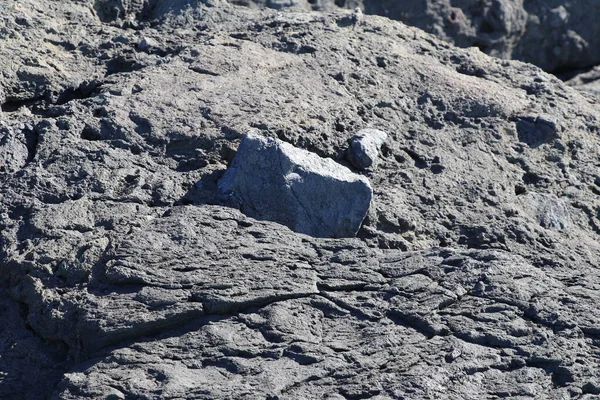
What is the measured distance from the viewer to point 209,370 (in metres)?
3.00

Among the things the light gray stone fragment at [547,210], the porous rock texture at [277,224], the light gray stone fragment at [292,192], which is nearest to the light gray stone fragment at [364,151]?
the porous rock texture at [277,224]

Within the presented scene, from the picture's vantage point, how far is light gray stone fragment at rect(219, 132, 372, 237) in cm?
356

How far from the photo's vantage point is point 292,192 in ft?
11.7

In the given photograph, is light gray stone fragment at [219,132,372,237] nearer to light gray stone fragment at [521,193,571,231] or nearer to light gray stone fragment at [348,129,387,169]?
light gray stone fragment at [348,129,387,169]

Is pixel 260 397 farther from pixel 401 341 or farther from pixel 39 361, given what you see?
pixel 39 361

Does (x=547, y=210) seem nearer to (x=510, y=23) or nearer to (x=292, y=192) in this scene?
(x=292, y=192)

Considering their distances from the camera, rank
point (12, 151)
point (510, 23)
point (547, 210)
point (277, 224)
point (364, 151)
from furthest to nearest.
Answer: point (510, 23), point (547, 210), point (364, 151), point (12, 151), point (277, 224)

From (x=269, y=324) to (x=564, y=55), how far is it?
3.67m

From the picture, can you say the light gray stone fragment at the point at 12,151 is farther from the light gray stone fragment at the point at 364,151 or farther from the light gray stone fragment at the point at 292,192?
the light gray stone fragment at the point at 364,151

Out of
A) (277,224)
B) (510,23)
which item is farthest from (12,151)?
(510,23)

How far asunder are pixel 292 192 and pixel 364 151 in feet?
1.51

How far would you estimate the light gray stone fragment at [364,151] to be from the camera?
3.87 m

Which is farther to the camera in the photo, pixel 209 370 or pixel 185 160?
pixel 185 160

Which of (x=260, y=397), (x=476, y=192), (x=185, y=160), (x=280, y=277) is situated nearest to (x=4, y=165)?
(x=185, y=160)
